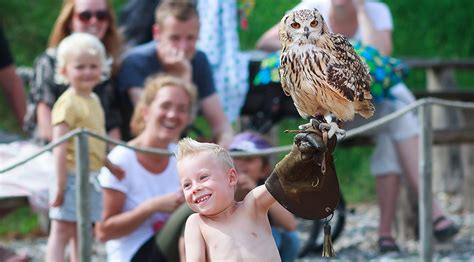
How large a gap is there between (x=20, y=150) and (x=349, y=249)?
2.54 metres

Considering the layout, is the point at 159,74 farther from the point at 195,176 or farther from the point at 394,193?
the point at 195,176

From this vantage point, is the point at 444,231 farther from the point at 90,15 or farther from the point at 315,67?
the point at 315,67

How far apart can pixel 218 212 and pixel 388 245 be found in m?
3.76

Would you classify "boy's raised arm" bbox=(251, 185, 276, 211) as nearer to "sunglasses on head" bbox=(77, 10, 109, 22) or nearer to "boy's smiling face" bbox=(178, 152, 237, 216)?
"boy's smiling face" bbox=(178, 152, 237, 216)

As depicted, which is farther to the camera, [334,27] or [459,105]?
[334,27]

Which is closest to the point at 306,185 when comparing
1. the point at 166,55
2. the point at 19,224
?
the point at 166,55

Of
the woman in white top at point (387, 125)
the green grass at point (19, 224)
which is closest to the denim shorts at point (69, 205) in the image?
the woman in white top at point (387, 125)

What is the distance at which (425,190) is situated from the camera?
19.0 ft

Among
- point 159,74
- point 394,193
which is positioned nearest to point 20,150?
point 159,74

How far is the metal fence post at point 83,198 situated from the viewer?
4930 mm

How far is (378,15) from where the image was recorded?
6594mm

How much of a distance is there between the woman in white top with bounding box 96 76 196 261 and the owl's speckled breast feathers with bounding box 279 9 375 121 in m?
1.98

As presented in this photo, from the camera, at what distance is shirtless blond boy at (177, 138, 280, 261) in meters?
3.37

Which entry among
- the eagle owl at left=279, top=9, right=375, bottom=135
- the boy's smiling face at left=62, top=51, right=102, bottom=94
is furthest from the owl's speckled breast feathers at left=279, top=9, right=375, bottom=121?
the boy's smiling face at left=62, top=51, right=102, bottom=94
